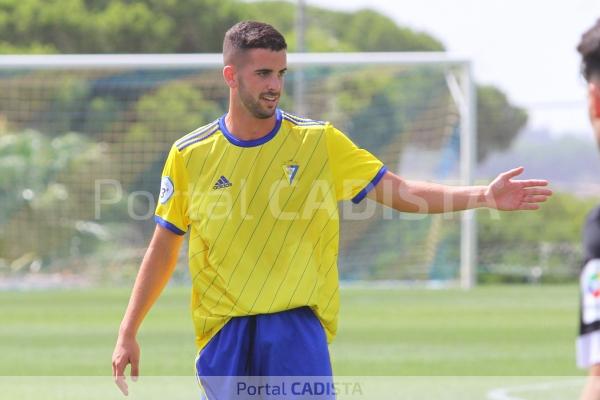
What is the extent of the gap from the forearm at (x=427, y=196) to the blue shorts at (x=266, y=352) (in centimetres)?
55

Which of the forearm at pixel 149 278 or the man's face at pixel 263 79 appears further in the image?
the forearm at pixel 149 278

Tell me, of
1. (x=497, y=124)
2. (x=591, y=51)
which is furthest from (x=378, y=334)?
(x=497, y=124)

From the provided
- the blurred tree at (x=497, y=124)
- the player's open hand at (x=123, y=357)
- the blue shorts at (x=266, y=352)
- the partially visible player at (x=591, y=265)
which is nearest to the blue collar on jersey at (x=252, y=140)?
the blue shorts at (x=266, y=352)

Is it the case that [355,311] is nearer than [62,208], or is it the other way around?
[355,311]

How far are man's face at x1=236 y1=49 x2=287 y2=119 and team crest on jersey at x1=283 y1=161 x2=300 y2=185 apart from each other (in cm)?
20

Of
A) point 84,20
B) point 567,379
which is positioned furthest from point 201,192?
point 84,20

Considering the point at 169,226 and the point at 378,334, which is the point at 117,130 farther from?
the point at 169,226

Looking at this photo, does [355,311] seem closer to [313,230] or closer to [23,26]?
[313,230]

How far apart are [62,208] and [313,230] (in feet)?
65.2

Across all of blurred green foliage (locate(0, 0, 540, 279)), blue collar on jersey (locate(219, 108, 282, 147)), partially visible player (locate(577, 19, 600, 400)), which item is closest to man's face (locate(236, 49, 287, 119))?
blue collar on jersey (locate(219, 108, 282, 147))

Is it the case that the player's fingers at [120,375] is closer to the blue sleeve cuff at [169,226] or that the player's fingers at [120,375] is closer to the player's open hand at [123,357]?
the player's open hand at [123,357]

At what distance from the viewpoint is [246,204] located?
15.6 ft

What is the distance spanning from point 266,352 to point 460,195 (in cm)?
93

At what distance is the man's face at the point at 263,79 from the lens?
4.69 m
